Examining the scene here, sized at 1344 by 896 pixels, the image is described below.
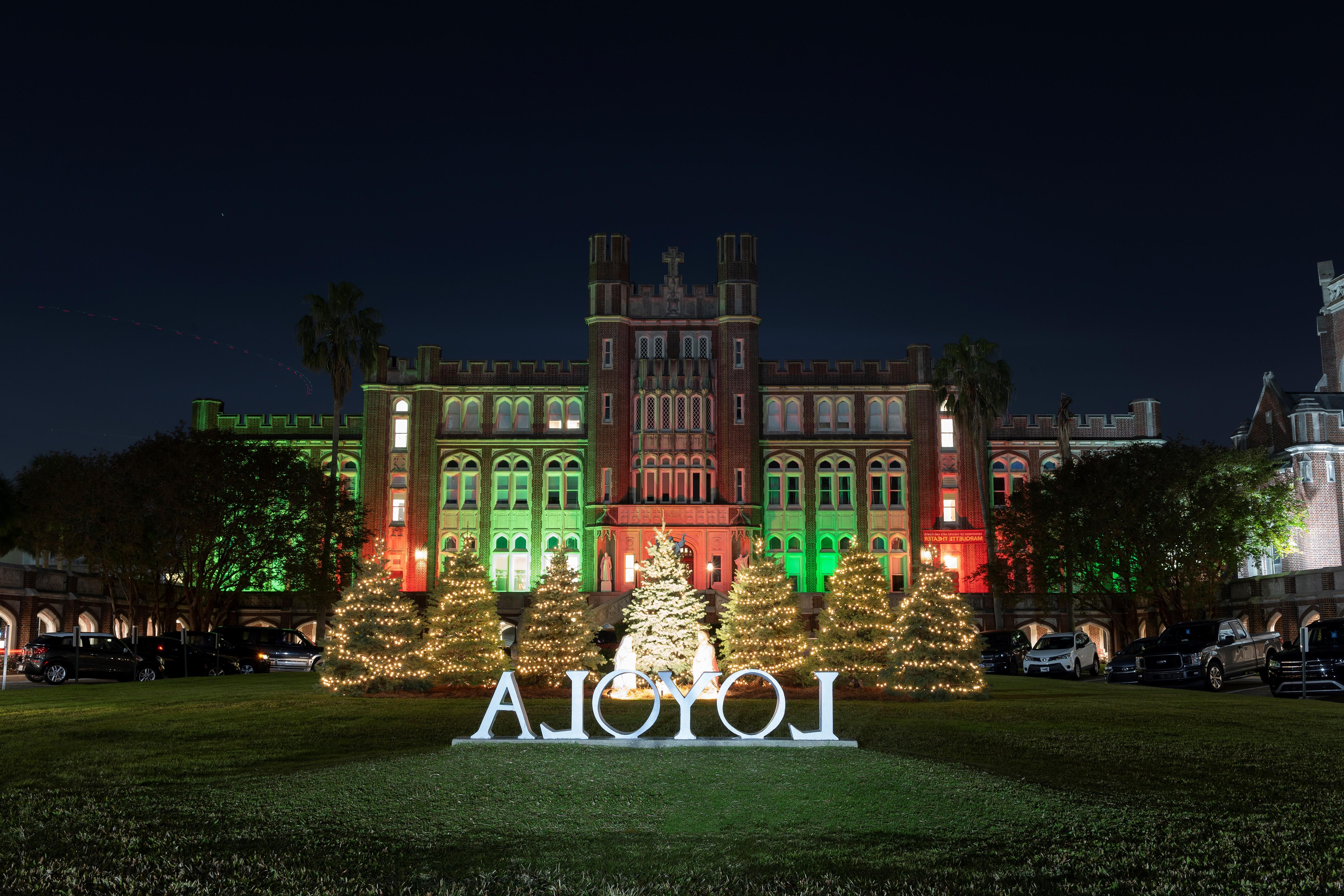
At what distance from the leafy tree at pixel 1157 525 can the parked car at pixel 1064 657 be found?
363 inches

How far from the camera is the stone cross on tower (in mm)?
66188

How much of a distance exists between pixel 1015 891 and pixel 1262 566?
6138 centimetres

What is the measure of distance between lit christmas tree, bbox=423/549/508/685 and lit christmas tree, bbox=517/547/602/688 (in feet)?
2.91

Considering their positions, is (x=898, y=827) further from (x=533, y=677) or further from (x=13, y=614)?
(x=13, y=614)

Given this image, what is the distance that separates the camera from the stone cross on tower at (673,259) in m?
66.2

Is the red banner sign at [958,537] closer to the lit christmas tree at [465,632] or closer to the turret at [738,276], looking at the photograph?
the turret at [738,276]

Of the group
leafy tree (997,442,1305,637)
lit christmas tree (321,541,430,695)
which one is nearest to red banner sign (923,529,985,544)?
leafy tree (997,442,1305,637)

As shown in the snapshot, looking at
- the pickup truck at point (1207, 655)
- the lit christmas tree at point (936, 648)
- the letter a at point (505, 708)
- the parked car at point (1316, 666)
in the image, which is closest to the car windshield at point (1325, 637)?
the parked car at point (1316, 666)

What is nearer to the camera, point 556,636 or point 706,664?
point 706,664

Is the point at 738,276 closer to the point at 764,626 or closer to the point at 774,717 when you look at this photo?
the point at 764,626

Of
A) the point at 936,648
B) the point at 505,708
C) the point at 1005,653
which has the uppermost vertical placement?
the point at 936,648

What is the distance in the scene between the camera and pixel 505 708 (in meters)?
15.9

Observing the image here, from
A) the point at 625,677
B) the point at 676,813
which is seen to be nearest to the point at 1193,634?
the point at 625,677

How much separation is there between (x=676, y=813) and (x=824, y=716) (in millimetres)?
5539
